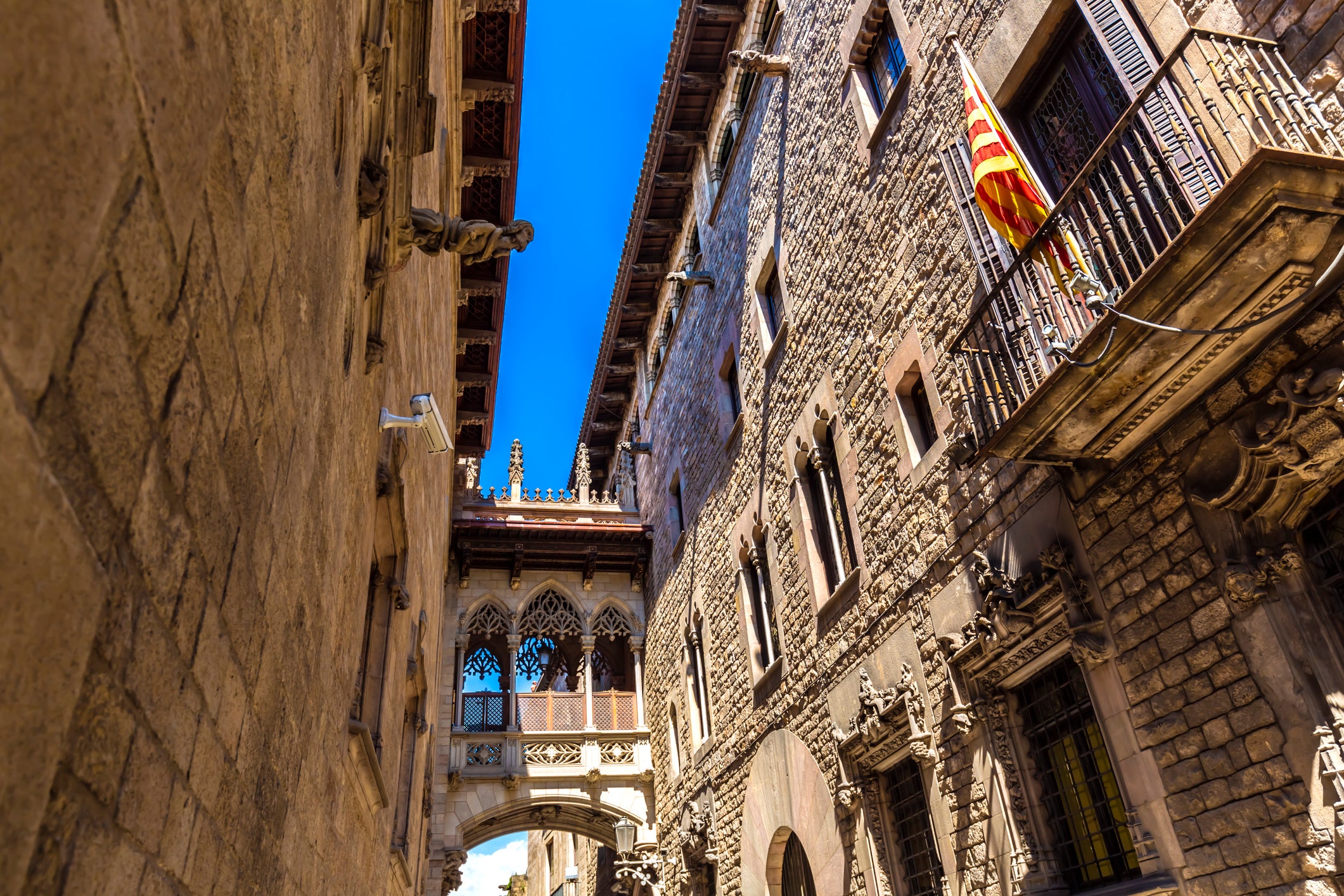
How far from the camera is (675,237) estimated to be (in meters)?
17.1

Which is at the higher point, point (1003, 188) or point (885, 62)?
point (885, 62)

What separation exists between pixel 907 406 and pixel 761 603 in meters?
4.40

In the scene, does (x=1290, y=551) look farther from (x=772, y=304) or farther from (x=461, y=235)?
(x=772, y=304)

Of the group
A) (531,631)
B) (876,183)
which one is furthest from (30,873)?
(531,631)

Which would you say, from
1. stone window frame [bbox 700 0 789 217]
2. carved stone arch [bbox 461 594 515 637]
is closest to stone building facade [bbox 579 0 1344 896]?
stone window frame [bbox 700 0 789 217]

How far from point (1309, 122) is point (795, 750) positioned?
716 centimetres

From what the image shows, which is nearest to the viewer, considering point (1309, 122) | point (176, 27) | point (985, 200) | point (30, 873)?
point (30, 873)

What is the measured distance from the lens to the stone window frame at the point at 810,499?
27.7 ft

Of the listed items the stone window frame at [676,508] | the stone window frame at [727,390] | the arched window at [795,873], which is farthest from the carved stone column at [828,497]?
the stone window frame at [676,508]

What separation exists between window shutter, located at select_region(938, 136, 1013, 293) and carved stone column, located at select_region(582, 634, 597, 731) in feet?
38.2

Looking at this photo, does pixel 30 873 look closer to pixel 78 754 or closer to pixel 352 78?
pixel 78 754

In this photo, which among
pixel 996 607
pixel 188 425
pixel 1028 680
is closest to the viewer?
pixel 188 425

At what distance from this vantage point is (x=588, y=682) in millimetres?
16188

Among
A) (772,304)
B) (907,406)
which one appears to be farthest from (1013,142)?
(772,304)
